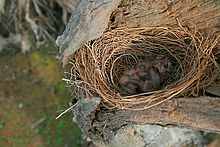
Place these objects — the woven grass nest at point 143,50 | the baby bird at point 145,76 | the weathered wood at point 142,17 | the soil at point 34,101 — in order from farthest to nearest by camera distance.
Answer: the soil at point 34,101
the baby bird at point 145,76
the woven grass nest at point 143,50
the weathered wood at point 142,17

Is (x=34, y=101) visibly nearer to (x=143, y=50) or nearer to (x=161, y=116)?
(x=143, y=50)

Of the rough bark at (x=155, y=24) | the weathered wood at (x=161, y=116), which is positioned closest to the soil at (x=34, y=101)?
the weathered wood at (x=161, y=116)

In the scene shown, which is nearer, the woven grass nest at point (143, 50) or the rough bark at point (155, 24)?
the rough bark at point (155, 24)

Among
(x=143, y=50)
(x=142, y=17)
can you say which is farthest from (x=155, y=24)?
(x=143, y=50)

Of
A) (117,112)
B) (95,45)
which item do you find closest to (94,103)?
(117,112)

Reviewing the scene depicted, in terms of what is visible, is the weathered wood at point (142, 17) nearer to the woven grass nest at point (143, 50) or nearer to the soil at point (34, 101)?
the woven grass nest at point (143, 50)

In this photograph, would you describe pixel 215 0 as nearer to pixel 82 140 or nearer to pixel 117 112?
pixel 117 112
